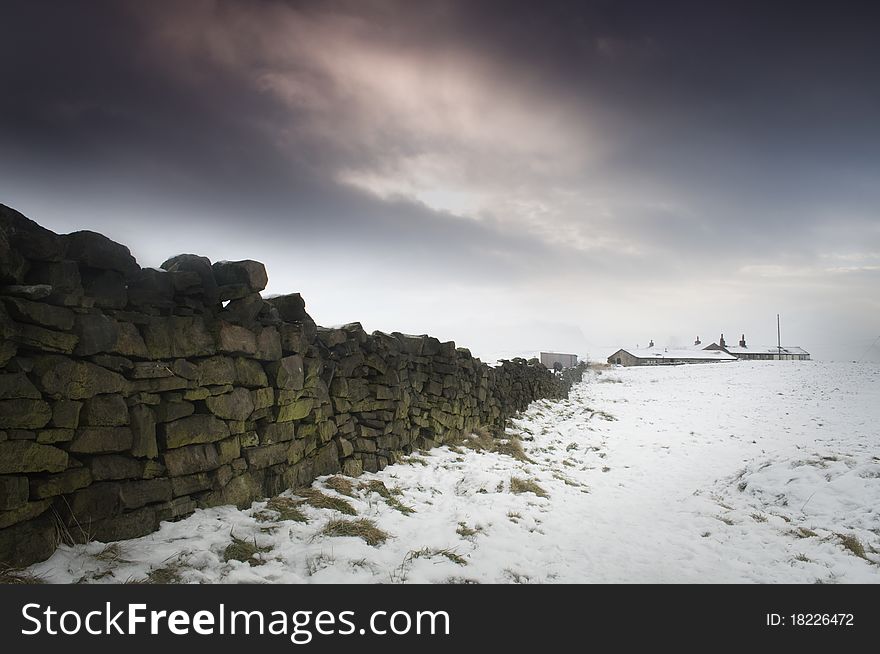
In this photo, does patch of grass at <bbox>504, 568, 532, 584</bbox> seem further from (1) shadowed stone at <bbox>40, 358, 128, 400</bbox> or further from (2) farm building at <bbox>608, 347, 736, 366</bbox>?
(2) farm building at <bbox>608, 347, 736, 366</bbox>

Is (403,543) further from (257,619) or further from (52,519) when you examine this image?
(52,519)

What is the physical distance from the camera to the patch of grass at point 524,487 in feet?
26.7

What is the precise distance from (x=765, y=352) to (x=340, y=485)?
327ft

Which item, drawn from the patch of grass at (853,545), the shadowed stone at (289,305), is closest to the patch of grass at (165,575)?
the shadowed stone at (289,305)

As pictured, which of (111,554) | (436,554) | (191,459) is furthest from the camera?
(436,554)

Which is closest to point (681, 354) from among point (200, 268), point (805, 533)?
point (805, 533)

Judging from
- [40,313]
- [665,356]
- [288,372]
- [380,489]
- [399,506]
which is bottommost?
[399,506]

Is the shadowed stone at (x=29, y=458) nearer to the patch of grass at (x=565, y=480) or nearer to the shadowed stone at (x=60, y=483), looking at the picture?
the shadowed stone at (x=60, y=483)

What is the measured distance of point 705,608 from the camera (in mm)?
4336

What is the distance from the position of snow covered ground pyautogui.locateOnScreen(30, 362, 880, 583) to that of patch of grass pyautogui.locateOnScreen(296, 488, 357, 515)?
5 cm

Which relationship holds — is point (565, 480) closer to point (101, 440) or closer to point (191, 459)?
point (191, 459)

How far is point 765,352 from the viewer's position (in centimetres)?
8300

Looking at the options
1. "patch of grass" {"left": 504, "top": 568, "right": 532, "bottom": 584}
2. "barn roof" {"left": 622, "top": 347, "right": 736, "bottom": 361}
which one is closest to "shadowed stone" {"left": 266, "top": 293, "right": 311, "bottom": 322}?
"patch of grass" {"left": 504, "top": 568, "right": 532, "bottom": 584}

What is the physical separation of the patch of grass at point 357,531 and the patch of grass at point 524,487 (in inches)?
133
